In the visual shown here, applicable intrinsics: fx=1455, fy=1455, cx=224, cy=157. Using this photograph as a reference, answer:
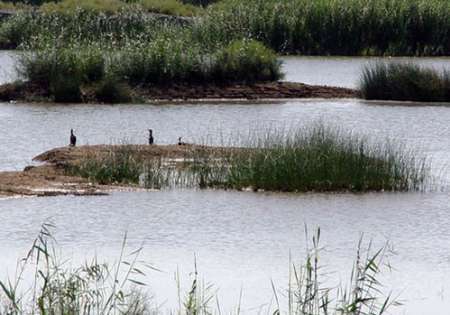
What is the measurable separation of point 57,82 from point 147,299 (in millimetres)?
20632

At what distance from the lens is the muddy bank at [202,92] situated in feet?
108

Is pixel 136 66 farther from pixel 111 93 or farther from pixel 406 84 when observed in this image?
pixel 406 84

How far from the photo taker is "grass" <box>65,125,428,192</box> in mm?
19250

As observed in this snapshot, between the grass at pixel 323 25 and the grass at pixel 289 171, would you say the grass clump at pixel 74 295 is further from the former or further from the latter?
the grass at pixel 323 25

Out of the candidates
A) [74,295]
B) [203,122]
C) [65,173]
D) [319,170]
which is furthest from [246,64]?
[74,295]

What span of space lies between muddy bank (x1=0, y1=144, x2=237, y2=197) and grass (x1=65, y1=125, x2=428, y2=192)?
0.36 metres

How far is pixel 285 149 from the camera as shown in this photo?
19.4 meters

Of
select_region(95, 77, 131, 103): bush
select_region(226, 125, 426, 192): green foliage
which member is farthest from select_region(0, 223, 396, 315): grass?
select_region(95, 77, 131, 103): bush

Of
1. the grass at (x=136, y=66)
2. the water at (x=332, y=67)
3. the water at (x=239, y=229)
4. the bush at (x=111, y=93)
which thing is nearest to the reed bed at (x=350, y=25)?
the water at (x=332, y=67)

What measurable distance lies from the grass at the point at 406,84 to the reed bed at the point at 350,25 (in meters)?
9.74

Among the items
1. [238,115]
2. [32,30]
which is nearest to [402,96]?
[238,115]

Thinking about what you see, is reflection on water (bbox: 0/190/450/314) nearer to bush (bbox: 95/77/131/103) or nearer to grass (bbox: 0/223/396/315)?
grass (bbox: 0/223/396/315)

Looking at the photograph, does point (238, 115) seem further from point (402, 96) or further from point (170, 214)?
point (170, 214)

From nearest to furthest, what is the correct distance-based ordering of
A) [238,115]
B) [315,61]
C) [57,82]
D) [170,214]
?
[170,214], [238,115], [57,82], [315,61]
